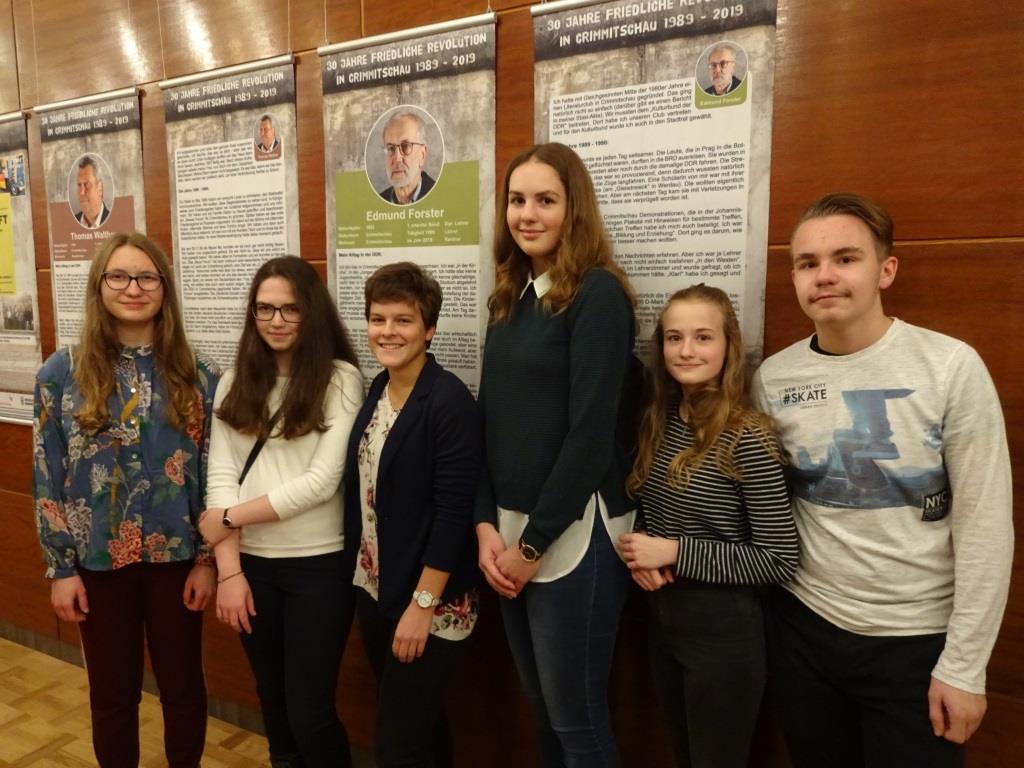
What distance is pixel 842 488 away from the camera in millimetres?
1265

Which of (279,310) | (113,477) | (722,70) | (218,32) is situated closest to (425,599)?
(279,310)

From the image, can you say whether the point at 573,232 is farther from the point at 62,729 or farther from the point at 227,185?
the point at 62,729

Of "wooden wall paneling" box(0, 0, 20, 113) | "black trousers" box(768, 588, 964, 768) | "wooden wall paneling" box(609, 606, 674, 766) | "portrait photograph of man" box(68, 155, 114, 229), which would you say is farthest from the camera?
"wooden wall paneling" box(0, 0, 20, 113)

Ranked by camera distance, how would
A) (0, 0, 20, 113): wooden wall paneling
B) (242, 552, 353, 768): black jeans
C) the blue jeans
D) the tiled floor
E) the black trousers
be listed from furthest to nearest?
1. (0, 0, 20, 113): wooden wall paneling
2. the tiled floor
3. (242, 552, 353, 768): black jeans
4. the blue jeans
5. the black trousers

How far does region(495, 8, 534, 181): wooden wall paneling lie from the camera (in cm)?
182

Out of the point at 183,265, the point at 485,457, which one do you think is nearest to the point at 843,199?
the point at 485,457

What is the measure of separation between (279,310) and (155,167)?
4.40 feet

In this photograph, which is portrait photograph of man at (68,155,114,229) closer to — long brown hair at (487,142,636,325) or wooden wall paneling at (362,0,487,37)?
wooden wall paneling at (362,0,487,37)

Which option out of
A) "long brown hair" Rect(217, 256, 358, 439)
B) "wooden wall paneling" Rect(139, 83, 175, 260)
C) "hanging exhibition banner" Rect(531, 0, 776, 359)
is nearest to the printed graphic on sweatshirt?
"hanging exhibition banner" Rect(531, 0, 776, 359)

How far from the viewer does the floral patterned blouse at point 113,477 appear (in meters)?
1.71

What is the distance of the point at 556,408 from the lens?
1411 mm

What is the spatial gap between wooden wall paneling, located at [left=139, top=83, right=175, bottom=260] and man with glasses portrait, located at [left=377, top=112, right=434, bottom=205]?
1.03m

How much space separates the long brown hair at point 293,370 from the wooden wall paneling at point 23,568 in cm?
204

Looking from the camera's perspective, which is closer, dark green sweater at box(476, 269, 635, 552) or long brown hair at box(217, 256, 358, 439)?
dark green sweater at box(476, 269, 635, 552)
